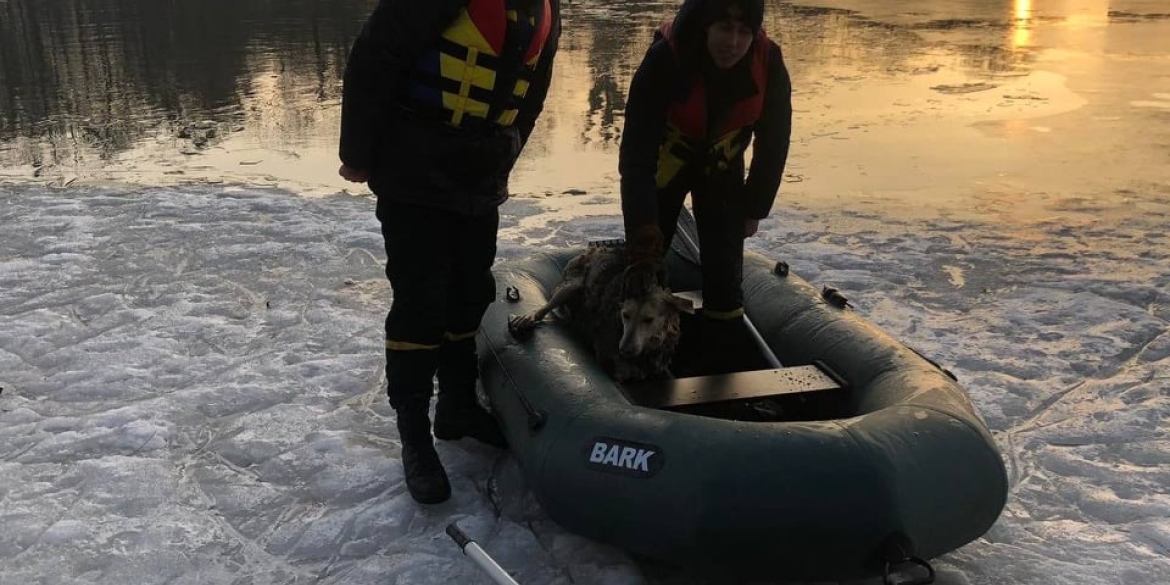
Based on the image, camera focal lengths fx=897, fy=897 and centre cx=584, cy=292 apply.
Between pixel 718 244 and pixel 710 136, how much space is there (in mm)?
515

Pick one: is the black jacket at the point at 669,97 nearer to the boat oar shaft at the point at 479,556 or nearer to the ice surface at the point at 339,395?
the ice surface at the point at 339,395

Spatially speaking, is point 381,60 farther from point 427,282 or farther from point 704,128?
point 704,128

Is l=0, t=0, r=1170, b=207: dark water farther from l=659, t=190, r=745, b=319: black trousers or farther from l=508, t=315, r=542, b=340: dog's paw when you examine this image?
l=508, t=315, r=542, b=340: dog's paw

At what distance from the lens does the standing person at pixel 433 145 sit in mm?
3166

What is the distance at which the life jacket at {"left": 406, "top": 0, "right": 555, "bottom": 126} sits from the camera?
3.20 metres

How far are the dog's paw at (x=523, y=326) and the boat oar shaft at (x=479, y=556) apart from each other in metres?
0.98

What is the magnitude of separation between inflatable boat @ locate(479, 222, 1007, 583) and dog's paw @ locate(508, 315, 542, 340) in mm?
231

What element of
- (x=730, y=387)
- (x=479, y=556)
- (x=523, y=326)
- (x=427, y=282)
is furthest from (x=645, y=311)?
(x=479, y=556)

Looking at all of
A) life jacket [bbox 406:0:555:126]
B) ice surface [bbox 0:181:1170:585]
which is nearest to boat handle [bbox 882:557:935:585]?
ice surface [bbox 0:181:1170:585]

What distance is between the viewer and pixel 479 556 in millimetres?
3006

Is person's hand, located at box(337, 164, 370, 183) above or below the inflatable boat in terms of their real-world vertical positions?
above

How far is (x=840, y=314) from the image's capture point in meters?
4.12

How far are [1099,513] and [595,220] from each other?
4845 millimetres

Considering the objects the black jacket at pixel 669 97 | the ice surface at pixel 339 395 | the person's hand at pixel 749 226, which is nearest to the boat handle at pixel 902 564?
the ice surface at pixel 339 395
